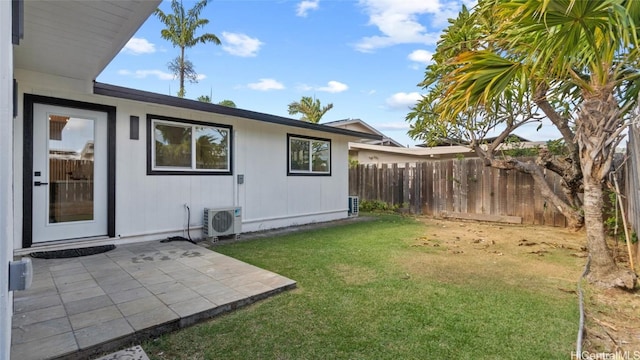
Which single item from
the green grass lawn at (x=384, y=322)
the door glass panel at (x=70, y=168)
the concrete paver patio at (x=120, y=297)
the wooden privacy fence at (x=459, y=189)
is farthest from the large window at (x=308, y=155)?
the door glass panel at (x=70, y=168)

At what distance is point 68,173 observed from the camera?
4.63 m

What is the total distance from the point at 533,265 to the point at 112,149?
635cm

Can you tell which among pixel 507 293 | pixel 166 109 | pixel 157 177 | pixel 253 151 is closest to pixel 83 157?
pixel 157 177

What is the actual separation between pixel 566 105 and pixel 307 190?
5.29 meters

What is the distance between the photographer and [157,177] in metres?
5.38

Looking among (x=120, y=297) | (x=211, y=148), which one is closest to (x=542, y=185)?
(x=211, y=148)

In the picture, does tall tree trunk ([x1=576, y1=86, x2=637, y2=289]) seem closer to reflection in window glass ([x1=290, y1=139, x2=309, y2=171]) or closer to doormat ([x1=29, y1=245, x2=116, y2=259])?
reflection in window glass ([x1=290, y1=139, x2=309, y2=171])

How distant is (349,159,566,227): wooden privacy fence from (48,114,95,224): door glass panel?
7959mm

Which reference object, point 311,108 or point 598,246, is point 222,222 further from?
point 311,108

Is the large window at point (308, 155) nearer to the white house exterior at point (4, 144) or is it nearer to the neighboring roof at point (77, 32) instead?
the neighboring roof at point (77, 32)

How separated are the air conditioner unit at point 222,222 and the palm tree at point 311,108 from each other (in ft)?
46.7

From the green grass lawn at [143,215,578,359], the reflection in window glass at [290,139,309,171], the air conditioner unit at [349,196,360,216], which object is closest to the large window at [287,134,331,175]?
the reflection in window glass at [290,139,309,171]

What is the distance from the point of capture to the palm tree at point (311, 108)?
1955 cm

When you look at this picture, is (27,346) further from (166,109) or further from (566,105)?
(566,105)
